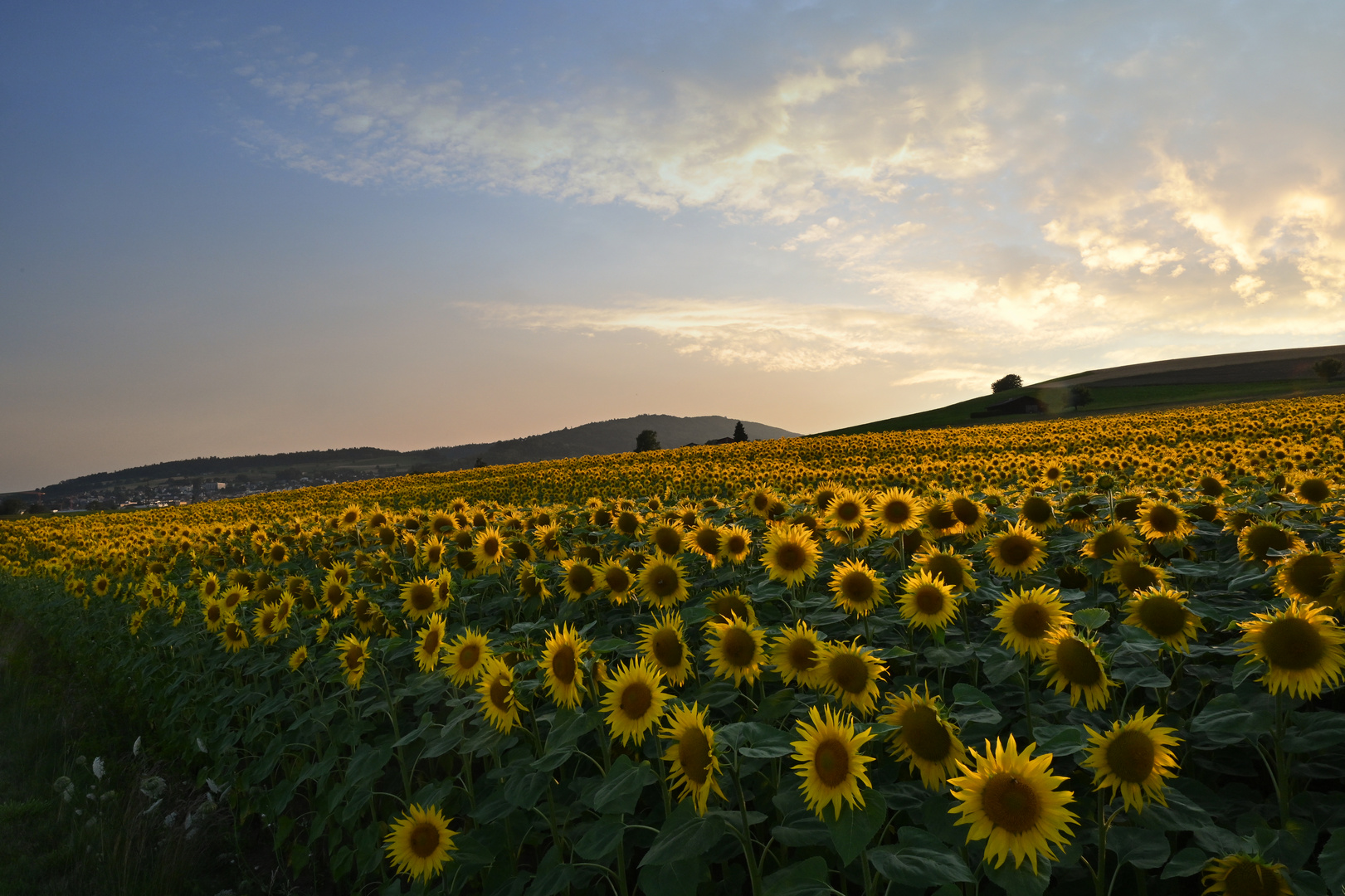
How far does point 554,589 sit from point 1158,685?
157 inches

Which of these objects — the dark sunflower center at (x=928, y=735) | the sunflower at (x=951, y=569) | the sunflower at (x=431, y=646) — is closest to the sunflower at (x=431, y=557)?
the sunflower at (x=431, y=646)

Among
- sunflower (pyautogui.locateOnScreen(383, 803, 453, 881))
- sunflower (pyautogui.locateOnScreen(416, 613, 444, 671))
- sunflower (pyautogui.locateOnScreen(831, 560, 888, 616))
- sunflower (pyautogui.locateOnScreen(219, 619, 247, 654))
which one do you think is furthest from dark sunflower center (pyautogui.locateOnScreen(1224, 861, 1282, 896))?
sunflower (pyautogui.locateOnScreen(219, 619, 247, 654))

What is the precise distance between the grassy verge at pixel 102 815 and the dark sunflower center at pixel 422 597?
2.53 metres

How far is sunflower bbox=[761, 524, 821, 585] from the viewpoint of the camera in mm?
4250

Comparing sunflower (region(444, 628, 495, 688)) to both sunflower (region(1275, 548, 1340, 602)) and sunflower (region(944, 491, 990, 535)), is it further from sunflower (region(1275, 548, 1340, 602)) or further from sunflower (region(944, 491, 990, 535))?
sunflower (region(1275, 548, 1340, 602))

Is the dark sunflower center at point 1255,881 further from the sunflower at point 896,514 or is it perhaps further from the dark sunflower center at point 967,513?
the dark sunflower center at point 967,513

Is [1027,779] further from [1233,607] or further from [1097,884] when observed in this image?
[1233,607]

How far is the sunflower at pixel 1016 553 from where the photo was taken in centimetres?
422

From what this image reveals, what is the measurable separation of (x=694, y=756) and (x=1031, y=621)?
5.50ft

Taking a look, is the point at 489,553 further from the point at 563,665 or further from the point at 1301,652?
the point at 1301,652

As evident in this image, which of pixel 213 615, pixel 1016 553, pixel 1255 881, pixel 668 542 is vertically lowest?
pixel 1255 881

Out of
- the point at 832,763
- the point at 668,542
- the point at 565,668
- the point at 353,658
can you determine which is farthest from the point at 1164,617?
the point at 353,658

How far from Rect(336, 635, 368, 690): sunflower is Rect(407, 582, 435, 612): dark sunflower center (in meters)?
0.39

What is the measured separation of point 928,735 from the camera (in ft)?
7.68
